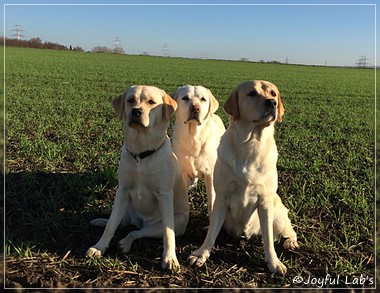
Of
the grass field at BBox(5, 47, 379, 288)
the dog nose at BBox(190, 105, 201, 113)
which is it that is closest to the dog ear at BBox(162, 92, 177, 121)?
the dog nose at BBox(190, 105, 201, 113)

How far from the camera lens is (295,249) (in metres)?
3.47

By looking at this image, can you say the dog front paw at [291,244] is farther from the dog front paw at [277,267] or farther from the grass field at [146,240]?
the dog front paw at [277,267]

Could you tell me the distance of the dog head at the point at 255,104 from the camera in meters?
3.18

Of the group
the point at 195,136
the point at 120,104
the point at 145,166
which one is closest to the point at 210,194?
the point at 195,136

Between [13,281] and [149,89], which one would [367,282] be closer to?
[149,89]

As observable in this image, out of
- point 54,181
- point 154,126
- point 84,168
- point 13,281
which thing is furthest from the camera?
point 84,168

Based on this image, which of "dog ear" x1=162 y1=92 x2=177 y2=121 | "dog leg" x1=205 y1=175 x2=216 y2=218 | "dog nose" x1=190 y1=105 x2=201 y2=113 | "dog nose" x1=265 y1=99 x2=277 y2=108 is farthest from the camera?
"dog nose" x1=190 y1=105 x2=201 y2=113

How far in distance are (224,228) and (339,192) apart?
1.75 meters

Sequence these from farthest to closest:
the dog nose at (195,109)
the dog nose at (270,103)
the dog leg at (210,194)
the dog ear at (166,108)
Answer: the dog nose at (195,109), the dog leg at (210,194), the dog ear at (166,108), the dog nose at (270,103)

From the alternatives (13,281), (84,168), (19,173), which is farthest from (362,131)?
(13,281)

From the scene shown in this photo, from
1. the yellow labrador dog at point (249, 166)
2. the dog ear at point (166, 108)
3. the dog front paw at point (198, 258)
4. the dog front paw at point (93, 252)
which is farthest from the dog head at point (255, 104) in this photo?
the dog front paw at point (93, 252)

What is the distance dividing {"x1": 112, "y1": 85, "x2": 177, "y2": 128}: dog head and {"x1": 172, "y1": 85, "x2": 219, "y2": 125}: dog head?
739 millimetres

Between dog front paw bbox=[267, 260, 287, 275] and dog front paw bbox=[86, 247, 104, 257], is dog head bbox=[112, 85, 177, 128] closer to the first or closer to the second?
dog front paw bbox=[86, 247, 104, 257]

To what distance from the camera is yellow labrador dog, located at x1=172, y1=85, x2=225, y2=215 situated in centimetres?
420
